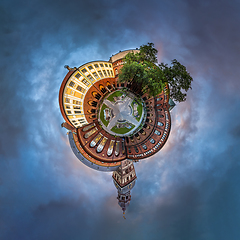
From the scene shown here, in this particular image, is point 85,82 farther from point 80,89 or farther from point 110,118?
point 110,118

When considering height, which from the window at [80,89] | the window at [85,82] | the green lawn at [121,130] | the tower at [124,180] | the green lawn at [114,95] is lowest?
the tower at [124,180]

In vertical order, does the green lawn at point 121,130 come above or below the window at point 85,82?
below

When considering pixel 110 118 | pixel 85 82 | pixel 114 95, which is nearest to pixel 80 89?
pixel 85 82

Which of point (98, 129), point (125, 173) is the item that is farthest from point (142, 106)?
point (125, 173)

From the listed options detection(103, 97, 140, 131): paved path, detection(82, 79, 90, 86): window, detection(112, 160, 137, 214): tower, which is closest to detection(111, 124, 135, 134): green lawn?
detection(103, 97, 140, 131): paved path

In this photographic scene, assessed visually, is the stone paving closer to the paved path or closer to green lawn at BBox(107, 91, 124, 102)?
the paved path

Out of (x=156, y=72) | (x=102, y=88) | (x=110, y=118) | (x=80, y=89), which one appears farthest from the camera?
(x=102, y=88)

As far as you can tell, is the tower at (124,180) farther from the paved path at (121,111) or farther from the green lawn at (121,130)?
the paved path at (121,111)

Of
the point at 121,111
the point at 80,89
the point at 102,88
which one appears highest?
the point at 102,88

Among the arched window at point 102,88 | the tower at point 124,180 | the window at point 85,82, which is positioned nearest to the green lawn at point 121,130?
the arched window at point 102,88

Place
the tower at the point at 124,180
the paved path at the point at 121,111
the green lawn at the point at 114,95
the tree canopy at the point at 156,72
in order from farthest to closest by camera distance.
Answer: the tower at the point at 124,180 < the green lawn at the point at 114,95 < the paved path at the point at 121,111 < the tree canopy at the point at 156,72

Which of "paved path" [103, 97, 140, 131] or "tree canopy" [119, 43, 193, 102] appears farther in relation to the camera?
"paved path" [103, 97, 140, 131]

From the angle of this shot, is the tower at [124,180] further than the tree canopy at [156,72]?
Yes
